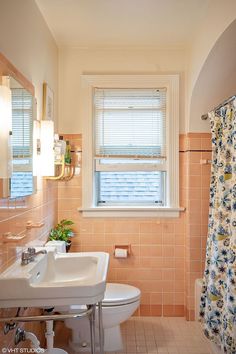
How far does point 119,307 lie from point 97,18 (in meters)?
2.15

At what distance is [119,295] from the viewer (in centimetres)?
237

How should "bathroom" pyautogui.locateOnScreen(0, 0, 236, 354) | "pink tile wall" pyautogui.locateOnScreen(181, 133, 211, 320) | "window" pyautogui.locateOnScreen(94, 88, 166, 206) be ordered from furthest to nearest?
"window" pyautogui.locateOnScreen(94, 88, 166, 206), "pink tile wall" pyautogui.locateOnScreen(181, 133, 211, 320), "bathroom" pyautogui.locateOnScreen(0, 0, 236, 354)

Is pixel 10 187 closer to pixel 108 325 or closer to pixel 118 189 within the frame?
pixel 108 325

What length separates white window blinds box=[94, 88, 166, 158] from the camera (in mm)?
3023

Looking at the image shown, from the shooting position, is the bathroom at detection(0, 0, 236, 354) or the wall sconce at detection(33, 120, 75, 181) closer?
the wall sconce at detection(33, 120, 75, 181)

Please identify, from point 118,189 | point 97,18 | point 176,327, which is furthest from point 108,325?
point 97,18

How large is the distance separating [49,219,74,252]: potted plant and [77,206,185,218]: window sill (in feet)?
0.59

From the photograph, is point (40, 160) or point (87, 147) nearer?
point (40, 160)

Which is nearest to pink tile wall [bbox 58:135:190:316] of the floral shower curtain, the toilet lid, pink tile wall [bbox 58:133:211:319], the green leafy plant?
pink tile wall [bbox 58:133:211:319]

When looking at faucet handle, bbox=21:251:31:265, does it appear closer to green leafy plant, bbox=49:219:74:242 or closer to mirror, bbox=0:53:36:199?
mirror, bbox=0:53:36:199

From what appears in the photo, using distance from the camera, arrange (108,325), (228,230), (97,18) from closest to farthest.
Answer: (228,230)
(108,325)
(97,18)

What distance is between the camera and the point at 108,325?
7.49ft

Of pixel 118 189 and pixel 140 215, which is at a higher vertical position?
pixel 118 189

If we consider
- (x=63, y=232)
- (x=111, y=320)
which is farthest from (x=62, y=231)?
(x=111, y=320)
